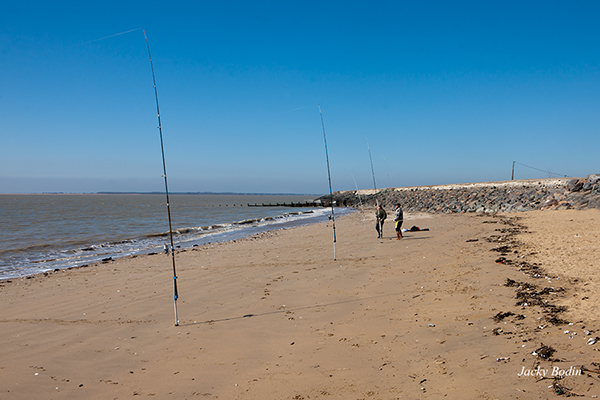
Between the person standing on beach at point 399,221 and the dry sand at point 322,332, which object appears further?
the person standing on beach at point 399,221

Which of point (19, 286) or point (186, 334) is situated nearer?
point (186, 334)

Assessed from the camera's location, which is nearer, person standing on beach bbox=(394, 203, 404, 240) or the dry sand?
the dry sand

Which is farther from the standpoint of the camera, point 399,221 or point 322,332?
point 399,221

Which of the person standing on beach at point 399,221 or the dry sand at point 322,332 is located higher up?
the person standing on beach at point 399,221

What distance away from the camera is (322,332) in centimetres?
542

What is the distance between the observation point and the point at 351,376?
4.08 m

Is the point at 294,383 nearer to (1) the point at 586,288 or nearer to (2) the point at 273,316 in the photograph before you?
(2) the point at 273,316

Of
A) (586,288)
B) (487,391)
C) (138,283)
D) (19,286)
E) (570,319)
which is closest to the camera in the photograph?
(487,391)

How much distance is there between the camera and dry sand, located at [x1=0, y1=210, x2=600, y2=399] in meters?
3.86

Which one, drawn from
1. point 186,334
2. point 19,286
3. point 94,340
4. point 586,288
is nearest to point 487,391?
point 586,288

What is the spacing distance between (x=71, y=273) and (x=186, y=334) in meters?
9.08

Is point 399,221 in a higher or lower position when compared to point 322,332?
higher

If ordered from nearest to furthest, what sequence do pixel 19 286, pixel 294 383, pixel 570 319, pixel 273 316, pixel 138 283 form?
pixel 294 383 < pixel 570 319 < pixel 273 316 < pixel 138 283 < pixel 19 286

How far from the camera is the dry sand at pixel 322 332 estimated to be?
3.86 metres
